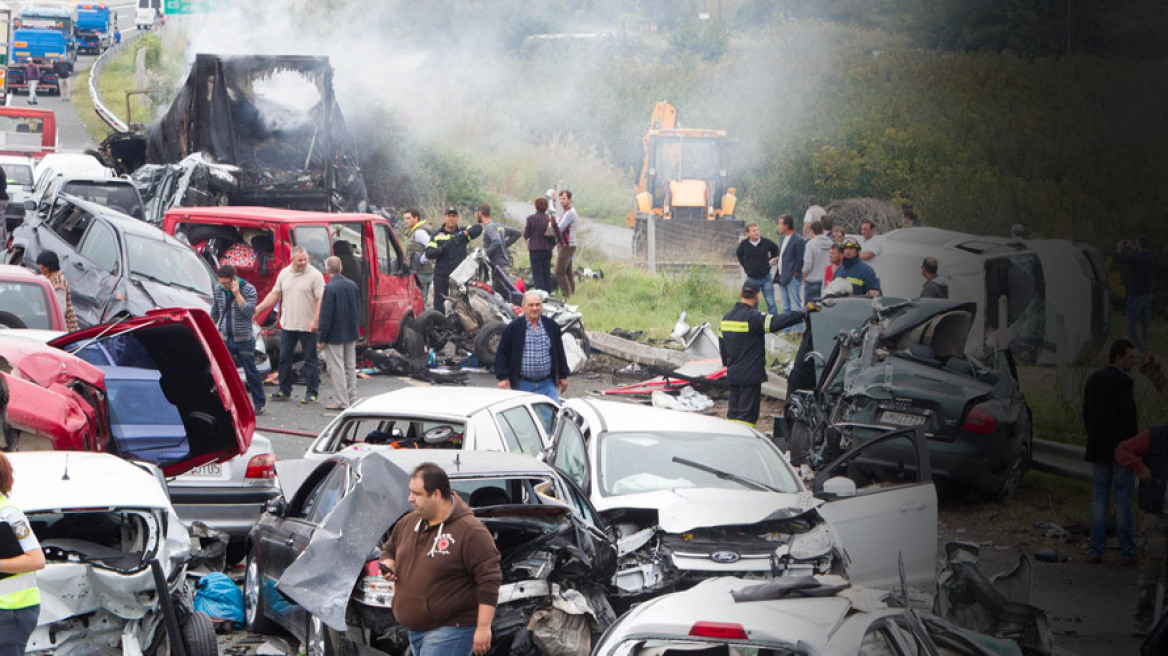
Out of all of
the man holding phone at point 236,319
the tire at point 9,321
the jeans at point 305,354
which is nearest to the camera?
the tire at point 9,321

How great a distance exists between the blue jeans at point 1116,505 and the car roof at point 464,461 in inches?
173

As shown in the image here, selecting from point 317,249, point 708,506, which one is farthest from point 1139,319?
point 317,249

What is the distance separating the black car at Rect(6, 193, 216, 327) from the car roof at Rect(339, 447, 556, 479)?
7617 millimetres

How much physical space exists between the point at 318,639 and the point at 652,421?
9.66ft

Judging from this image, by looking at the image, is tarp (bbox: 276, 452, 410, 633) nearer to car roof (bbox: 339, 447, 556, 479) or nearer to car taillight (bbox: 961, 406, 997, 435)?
car roof (bbox: 339, 447, 556, 479)

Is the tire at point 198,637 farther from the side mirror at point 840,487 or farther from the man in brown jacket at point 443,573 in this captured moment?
the side mirror at point 840,487

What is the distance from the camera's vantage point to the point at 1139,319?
809 centimetres

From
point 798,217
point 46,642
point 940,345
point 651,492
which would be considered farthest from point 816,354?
point 798,217

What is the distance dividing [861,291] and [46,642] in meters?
10.3

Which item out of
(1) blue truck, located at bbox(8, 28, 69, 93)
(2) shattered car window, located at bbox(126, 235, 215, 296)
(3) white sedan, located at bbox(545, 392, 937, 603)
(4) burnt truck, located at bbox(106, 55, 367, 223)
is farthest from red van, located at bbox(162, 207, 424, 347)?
(1) blue truck, located at bbox(8, 28, 69, 93)

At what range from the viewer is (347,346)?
14.0m

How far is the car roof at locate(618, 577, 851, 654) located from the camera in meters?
4.57

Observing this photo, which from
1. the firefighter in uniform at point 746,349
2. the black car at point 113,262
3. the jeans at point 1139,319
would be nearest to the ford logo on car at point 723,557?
the jeans at point 1139,319

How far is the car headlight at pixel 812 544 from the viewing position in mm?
7148
